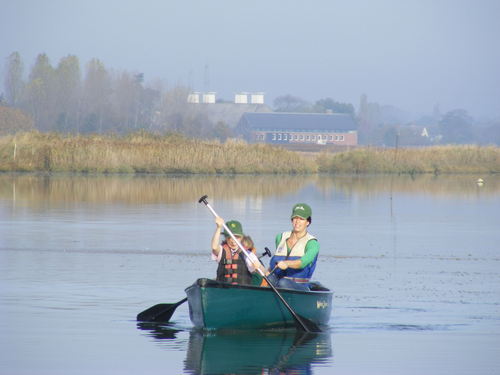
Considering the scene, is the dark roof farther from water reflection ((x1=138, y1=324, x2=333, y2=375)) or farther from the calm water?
water reflection ((x1=138, y1=324, x2=333, y2=375))

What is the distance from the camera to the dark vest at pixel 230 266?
1444 cm

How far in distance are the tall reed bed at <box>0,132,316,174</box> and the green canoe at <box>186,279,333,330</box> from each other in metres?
43.9

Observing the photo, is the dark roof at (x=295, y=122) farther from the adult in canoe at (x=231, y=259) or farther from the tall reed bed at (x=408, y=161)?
the adult in canoe at (x=231, y=259)

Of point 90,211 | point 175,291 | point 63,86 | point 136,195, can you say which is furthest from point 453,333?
point 63,86

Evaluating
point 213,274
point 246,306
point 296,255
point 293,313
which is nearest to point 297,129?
point 213,274

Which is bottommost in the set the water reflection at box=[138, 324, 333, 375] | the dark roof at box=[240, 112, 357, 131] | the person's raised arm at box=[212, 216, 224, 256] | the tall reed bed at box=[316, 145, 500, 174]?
the water reflection at box=[138, 324, 333, 375]

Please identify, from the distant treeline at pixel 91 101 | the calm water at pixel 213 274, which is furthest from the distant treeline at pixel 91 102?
the calm water at pixel 213 274

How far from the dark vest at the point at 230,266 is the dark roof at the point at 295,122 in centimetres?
13354

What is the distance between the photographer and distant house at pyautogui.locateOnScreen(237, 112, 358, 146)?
147125mm

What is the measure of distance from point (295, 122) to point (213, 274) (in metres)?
131

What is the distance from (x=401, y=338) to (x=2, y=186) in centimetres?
3428

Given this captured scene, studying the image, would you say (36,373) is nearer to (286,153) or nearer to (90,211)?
(90,211)

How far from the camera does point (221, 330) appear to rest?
46.5 ft

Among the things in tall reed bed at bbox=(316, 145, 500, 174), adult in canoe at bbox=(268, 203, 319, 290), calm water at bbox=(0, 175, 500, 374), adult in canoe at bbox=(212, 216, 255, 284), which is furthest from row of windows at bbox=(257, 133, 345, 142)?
adult in canoe at bbox=(212, 216, 255, 284)
